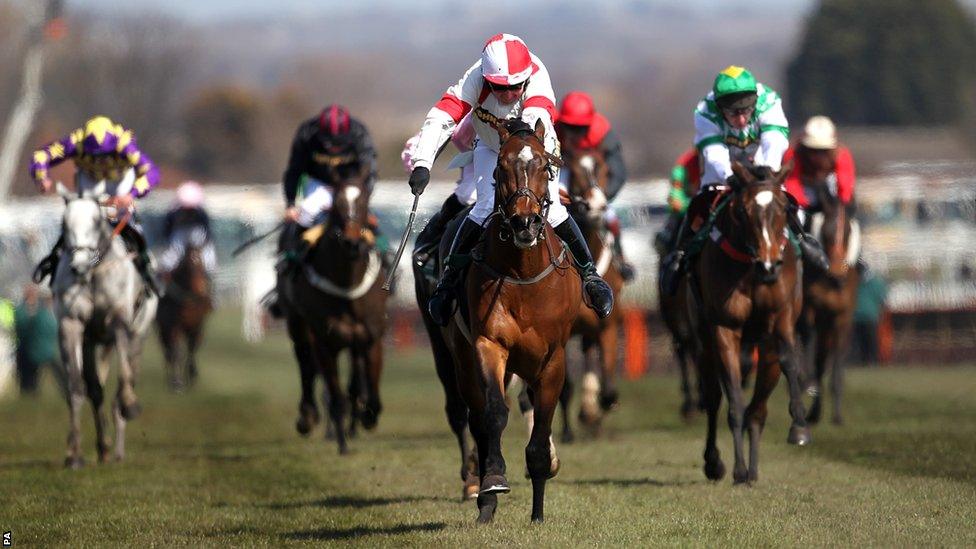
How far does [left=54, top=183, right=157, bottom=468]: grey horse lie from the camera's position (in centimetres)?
1566

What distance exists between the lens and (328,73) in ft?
584

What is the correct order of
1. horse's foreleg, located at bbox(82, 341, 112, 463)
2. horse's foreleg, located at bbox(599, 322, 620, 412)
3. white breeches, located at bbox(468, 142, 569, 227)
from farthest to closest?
1. horse's foreleg, located at bbox(599, 322, 620, 412)
2. horse's foreleg, located at bbox(82, 341, 112, 463)
3. white breeches, located at bbox(468, 142, 569, 227)

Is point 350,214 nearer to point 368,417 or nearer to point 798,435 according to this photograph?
point 368,417

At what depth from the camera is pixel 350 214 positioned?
1631 cm

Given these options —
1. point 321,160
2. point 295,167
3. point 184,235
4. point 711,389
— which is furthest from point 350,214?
point 184,235

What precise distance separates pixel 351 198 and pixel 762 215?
4543 mm

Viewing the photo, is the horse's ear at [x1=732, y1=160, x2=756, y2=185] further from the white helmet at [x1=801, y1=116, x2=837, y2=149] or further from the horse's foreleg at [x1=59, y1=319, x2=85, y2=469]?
the horse's foreleg at [x1=59, y1=319, x2=85, y2=469]

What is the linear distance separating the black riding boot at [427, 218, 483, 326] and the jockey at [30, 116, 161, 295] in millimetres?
5730

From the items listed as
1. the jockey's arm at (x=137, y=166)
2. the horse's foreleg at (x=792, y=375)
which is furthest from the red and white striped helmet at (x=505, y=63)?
the jockey's arm at (x=137, y=166)

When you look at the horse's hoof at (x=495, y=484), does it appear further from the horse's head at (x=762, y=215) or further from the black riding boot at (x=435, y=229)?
the horse's head at (x=762, y=215)

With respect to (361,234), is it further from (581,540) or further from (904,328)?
(904,328)

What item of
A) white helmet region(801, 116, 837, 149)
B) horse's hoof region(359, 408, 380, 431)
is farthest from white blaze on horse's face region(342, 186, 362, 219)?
white helmet region(801, 116, 837, 149)

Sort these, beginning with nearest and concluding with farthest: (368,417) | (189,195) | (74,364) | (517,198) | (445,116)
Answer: (517,198), (445,116), (368,417), (74,364), (189,195)

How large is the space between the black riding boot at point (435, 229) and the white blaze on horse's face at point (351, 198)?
352 cm
